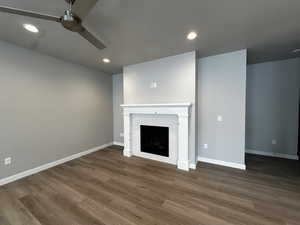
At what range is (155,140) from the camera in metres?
3.34

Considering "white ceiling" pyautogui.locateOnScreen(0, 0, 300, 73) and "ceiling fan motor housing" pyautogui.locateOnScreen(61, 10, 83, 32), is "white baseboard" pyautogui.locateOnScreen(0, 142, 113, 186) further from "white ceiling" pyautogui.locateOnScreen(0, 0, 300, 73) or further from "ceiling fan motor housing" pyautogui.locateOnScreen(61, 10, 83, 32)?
"ceiling fan motor housing" pyautogui.locateOnScreen(61, 10, 83, 32)

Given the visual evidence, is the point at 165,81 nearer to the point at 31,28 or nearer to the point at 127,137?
the point at 127,137

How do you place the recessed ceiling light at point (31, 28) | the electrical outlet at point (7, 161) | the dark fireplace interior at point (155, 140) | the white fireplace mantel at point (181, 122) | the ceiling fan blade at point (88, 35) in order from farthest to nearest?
the dark fireplace interior at point (155, 140) < the white fireplace mantel at point (181, 122) < the electrical outlet at point (7, 161) < the recessed ceiling light at point (31, 28) < the ceiling fan blade at point (88, 35)

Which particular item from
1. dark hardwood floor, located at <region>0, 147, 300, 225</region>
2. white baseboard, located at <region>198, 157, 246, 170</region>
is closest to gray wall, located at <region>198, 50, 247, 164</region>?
white baseboard, located at <region>198, 157, 246, 170</region>

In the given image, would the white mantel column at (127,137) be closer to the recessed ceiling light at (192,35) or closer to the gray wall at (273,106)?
the recessed ceiling light at (192,35)

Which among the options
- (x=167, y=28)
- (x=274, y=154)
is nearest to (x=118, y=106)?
(x=167, y=28)

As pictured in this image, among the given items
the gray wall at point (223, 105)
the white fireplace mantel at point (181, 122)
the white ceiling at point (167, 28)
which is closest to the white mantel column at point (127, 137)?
the white fireplace mantel at point (181, 122)

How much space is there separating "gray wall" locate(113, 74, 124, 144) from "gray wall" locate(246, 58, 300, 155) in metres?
3.94

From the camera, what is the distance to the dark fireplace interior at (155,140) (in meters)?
3.18

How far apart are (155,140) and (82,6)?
9.42 feet

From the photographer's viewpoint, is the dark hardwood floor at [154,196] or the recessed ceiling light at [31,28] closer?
the dark hardwood floor at [154,196]

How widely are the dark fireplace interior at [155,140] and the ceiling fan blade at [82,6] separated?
258 centimetres

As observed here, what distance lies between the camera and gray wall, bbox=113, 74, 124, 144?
14.6 feet

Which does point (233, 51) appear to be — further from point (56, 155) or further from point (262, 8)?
point (56, 155)
